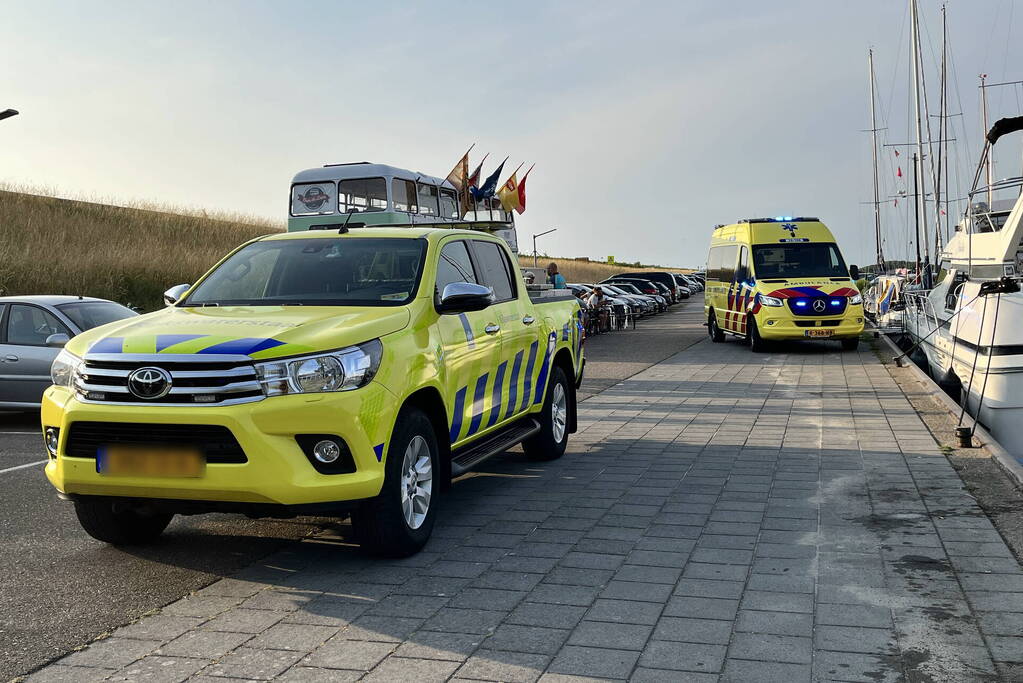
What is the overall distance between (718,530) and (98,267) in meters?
23.9

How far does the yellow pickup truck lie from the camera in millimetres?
4934

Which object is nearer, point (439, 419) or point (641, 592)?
point (641, 592)

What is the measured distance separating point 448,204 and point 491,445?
725 inches

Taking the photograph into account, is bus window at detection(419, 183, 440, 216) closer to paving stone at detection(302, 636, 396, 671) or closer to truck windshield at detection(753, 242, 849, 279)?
truck windshield at detection(753, 242, 849, 279)

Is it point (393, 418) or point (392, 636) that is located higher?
point (393, 418)

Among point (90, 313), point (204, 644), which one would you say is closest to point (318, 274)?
point (204, 644)

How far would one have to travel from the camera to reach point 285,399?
4.95 m

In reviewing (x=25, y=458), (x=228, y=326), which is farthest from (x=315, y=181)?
(x=228, y=326)

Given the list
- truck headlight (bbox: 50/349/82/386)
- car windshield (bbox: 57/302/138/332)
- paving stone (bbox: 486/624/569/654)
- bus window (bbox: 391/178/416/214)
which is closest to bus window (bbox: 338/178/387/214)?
bus window (bbox: 391/178/416/214)

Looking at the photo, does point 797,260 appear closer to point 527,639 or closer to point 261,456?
point 261,456

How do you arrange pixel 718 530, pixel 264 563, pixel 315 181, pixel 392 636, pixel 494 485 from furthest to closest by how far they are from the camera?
pixel 315 181
pixel 494 485
pixel 718 530
pixel 264 563
pixel 392 636

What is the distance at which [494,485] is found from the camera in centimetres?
786

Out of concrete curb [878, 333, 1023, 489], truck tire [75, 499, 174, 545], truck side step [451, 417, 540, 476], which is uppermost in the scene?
truck side step [451, 417, 540, 476]

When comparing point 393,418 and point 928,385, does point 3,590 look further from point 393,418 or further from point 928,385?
point 928,385
